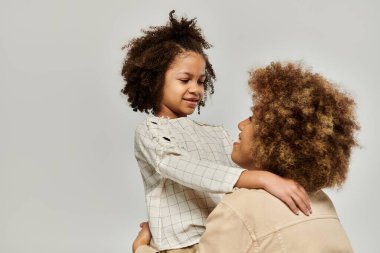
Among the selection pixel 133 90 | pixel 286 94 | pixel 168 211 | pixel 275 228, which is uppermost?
pixel 286 94

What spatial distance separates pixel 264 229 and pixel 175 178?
0.38 metres

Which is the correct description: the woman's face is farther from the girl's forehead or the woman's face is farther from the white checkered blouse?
the girl's forehead

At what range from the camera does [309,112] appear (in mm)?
1403

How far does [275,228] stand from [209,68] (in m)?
1.01

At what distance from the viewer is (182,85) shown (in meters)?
2.01

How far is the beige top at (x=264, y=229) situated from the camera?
140cm

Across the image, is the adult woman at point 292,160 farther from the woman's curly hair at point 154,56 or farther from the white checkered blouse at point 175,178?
the woman's curly hair at point 154,56

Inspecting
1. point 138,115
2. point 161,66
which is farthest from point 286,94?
point 138,115

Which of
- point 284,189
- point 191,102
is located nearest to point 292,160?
point 284,189

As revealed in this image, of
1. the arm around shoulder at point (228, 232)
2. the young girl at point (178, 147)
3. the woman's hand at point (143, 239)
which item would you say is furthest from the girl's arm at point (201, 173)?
the woman's hand at point (143, 239)

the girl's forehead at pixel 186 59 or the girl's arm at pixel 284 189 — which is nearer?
the girl's arm at pixel 284 189

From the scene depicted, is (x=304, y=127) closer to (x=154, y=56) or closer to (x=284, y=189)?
(x=284, y=189)

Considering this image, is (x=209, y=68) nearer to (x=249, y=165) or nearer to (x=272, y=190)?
(x=249, y=165)

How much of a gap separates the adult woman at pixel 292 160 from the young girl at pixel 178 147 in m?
0.04
